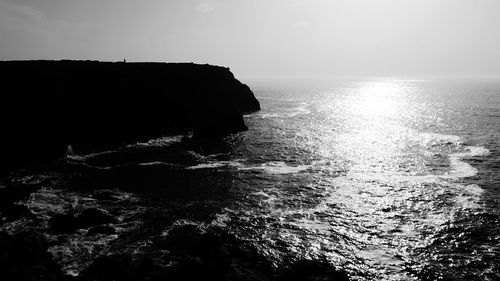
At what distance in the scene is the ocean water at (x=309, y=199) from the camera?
24.7 m

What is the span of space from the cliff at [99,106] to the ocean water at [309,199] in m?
5.96

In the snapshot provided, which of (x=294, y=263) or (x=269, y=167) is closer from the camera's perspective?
(x=294, y=263)

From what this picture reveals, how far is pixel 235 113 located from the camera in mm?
79375

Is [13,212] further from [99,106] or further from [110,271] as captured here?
[99,106]

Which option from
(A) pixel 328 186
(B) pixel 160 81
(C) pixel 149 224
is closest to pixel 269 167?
(A) pixel 328 186

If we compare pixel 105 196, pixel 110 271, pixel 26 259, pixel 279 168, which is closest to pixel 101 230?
pixel 26 259

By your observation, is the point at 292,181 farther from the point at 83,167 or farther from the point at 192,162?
the point at 83,167

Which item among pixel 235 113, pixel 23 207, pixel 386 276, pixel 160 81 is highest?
pixel 160 81

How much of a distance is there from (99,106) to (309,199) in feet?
164

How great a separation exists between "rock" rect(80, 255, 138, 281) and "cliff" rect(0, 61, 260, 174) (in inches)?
1276

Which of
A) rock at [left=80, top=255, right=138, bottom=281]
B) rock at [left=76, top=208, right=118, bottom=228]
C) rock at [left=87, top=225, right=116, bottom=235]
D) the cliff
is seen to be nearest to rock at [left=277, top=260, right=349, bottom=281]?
rock at [left=80, top=255, right=138, bottom=281]

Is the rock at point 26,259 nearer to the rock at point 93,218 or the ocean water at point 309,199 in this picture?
the ocean water at point 309,199

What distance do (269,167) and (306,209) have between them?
15717mm

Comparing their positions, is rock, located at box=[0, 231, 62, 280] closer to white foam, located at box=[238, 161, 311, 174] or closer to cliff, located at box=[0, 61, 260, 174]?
cliff, located at box=[0, 61, 260, 174]
